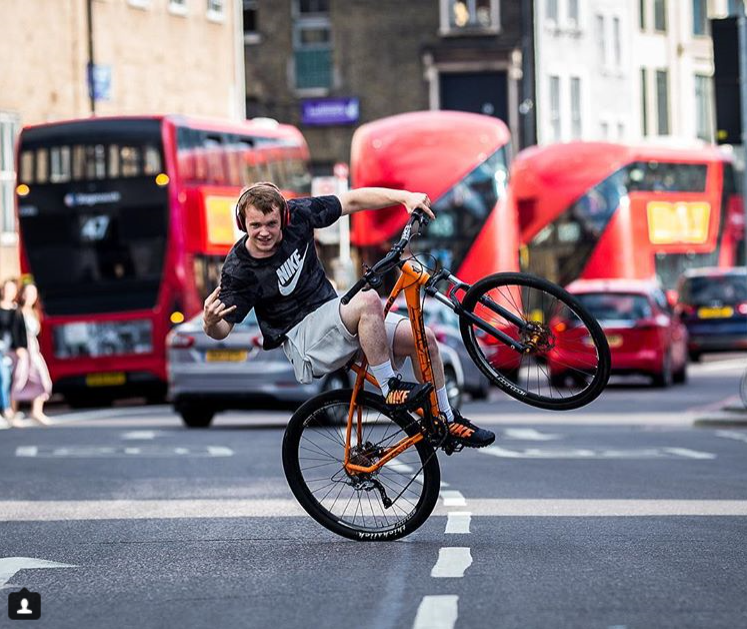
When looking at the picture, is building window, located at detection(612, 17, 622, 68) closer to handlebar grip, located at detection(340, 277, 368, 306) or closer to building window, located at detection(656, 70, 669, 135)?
building window, located at detection(656, 70, 669, 135)

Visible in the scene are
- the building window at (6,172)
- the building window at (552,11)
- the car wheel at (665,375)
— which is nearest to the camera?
the car wheel at (665,375)

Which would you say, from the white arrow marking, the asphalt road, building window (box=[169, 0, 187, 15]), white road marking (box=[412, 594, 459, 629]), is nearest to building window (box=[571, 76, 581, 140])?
building window (box=[169, 0, 187, 15])

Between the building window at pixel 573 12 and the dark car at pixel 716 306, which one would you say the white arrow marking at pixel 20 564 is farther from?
the building window at pixel 573 12

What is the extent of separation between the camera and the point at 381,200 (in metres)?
9.95

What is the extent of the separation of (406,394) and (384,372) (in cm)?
14

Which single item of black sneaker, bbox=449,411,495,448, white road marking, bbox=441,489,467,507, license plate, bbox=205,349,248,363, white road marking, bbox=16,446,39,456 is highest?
black sneaker, bbox=449,411,495,448

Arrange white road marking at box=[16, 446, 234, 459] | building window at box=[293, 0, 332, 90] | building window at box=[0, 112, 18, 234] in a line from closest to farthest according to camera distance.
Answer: white road marking at box=[16, 446, 234, 459] < building window at box=[0, 112, 18, 234] < building window at box=[293, 0, 332, 90]

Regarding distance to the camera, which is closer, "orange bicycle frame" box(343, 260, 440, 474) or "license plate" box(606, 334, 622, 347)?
"orange bicycle frame" box(343, 260, 440, 474)

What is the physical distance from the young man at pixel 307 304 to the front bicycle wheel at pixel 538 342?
25 cm

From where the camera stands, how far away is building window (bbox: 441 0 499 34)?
2434 inches

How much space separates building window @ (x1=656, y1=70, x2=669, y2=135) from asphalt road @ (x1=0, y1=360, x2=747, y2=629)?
2036 inches

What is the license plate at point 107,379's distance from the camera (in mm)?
29562

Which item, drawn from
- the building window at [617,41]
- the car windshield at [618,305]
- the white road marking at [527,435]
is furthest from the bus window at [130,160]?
the building window at [617,41]

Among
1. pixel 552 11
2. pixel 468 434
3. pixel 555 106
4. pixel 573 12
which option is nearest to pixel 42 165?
pixel 468 434
